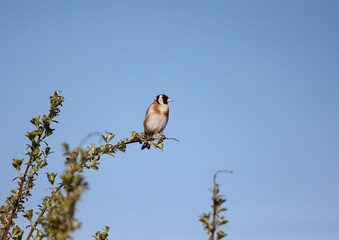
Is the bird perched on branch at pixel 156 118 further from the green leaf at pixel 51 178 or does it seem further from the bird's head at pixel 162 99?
the green leaf at pixel 51 178

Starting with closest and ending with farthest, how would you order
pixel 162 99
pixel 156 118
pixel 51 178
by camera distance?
pixel 51 178
pixel 156 118
pixel 162 99

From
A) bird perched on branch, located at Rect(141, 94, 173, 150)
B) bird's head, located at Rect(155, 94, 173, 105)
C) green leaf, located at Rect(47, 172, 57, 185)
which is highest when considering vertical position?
bird's head, located at Rect(155, 94, 173, 105)

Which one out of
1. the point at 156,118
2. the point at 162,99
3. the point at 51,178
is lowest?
the point at 51,178

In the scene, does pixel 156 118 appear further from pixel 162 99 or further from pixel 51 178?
pixel 51 178

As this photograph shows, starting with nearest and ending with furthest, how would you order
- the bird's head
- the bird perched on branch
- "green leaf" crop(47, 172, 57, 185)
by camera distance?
1. "green leaf" crop(47, 172, 57, 185)
2. the bird perched on branch
3. the bird's head

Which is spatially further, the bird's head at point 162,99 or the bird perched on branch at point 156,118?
the bird's head at point 162,99

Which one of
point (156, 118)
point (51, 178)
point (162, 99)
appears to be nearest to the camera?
point (51, 178)

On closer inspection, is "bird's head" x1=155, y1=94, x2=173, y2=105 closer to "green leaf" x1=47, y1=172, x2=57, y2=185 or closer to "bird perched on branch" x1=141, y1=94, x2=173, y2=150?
"bird perched on branch" x1=141, y1=94, x2=173, y2=150

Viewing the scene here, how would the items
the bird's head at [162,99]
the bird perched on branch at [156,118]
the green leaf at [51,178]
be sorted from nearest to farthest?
the green leaf at [51,178] → the bird perched on branch at [156,118] → the bird's head at [162,99]

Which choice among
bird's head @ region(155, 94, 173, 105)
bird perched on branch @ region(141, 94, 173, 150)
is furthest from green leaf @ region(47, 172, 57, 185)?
bird's head @ region(155, 94, 173, 105)

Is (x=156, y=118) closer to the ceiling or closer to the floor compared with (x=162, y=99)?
closer to the floor

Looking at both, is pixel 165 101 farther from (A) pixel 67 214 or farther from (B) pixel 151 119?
(A) pixel 67 214

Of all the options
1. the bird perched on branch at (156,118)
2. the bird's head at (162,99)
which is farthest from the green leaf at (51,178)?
the bird's head at (162,99)

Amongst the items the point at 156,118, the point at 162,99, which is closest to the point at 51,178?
the point at 156,118
